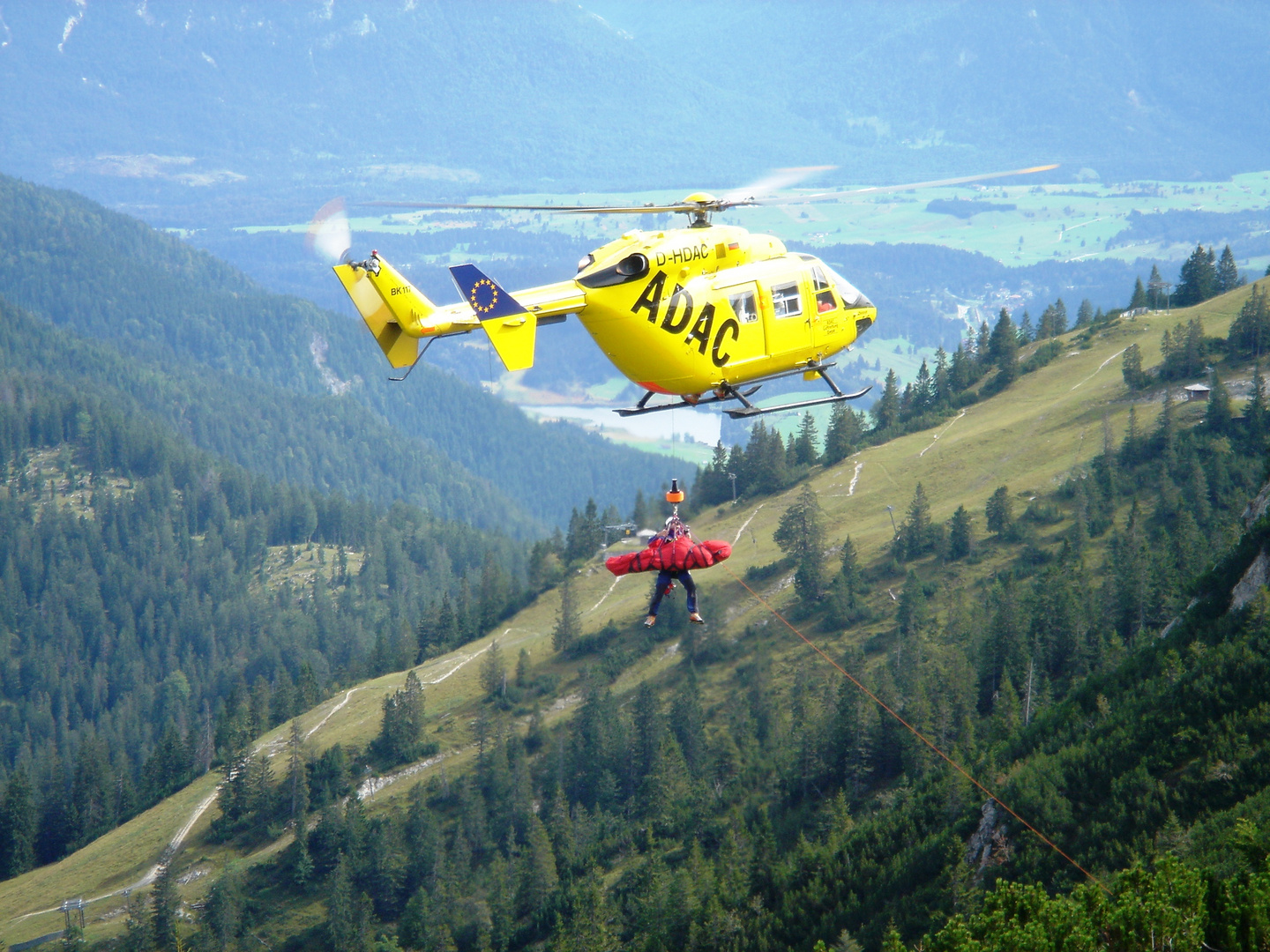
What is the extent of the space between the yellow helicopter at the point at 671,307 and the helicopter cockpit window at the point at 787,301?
3 centimetres

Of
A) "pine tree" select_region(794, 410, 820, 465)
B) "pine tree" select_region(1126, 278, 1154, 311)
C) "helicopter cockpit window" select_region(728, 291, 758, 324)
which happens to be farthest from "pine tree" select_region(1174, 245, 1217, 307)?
"helicopter cockpit window" select_region(728, 291, 758, 324)

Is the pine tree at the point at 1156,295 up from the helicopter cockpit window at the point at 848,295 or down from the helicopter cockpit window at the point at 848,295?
down

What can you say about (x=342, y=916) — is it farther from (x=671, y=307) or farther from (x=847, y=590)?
(x=671, y=307)

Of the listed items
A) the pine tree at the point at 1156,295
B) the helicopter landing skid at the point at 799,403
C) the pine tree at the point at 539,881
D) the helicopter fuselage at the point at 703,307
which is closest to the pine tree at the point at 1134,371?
the pine tree at the point at 1156,295

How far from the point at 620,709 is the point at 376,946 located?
3406cm

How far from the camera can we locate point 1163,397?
14538 cm

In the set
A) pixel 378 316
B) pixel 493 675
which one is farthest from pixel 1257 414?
pixel 378 316

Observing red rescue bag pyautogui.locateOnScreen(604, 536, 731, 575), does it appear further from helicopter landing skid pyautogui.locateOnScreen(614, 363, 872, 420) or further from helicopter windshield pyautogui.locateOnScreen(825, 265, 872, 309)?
helicopter windshield pyautogui.locateOnScreen(825, 265, 872, 309)

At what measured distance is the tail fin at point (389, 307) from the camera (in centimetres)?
3906

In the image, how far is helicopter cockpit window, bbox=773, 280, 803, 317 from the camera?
4284 centimetres

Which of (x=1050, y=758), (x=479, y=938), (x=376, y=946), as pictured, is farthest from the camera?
(x=376, y=946)

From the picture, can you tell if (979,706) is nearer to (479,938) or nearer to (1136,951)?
(479,938)

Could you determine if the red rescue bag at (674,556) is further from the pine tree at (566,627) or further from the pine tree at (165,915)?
the pine tree at (566,627)

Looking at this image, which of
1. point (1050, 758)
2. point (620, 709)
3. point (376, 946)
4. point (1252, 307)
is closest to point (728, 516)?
point (620, 709)
